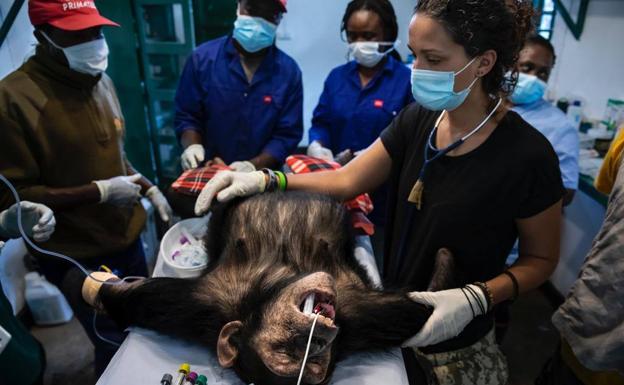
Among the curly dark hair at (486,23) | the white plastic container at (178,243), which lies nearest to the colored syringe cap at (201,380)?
the white plastic container at (178,243)

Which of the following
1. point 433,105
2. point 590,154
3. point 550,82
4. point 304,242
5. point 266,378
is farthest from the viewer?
point 550,82

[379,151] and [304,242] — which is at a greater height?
[379,151]

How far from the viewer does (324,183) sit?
5.24ft

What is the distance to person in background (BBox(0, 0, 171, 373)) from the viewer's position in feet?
4.96

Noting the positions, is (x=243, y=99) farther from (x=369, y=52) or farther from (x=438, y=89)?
(x=438, y=89)

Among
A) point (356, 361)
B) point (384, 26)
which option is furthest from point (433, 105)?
point (384, 26)

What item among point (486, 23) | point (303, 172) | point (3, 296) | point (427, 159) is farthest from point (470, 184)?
point (3, 296)

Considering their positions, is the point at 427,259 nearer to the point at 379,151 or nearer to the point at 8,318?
the point at 379,151

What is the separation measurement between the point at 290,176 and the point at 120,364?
864 mm

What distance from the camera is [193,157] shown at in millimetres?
2127

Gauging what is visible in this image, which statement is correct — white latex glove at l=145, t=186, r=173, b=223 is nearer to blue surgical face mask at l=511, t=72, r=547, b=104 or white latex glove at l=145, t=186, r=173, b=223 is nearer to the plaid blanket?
the plaid blanket

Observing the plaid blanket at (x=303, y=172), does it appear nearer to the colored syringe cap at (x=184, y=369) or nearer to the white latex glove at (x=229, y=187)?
the white latex glove at (x=229, y=187)

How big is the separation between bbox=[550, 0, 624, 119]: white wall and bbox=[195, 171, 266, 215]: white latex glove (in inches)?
99.3

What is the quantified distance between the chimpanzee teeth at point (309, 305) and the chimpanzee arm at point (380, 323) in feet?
0.36
